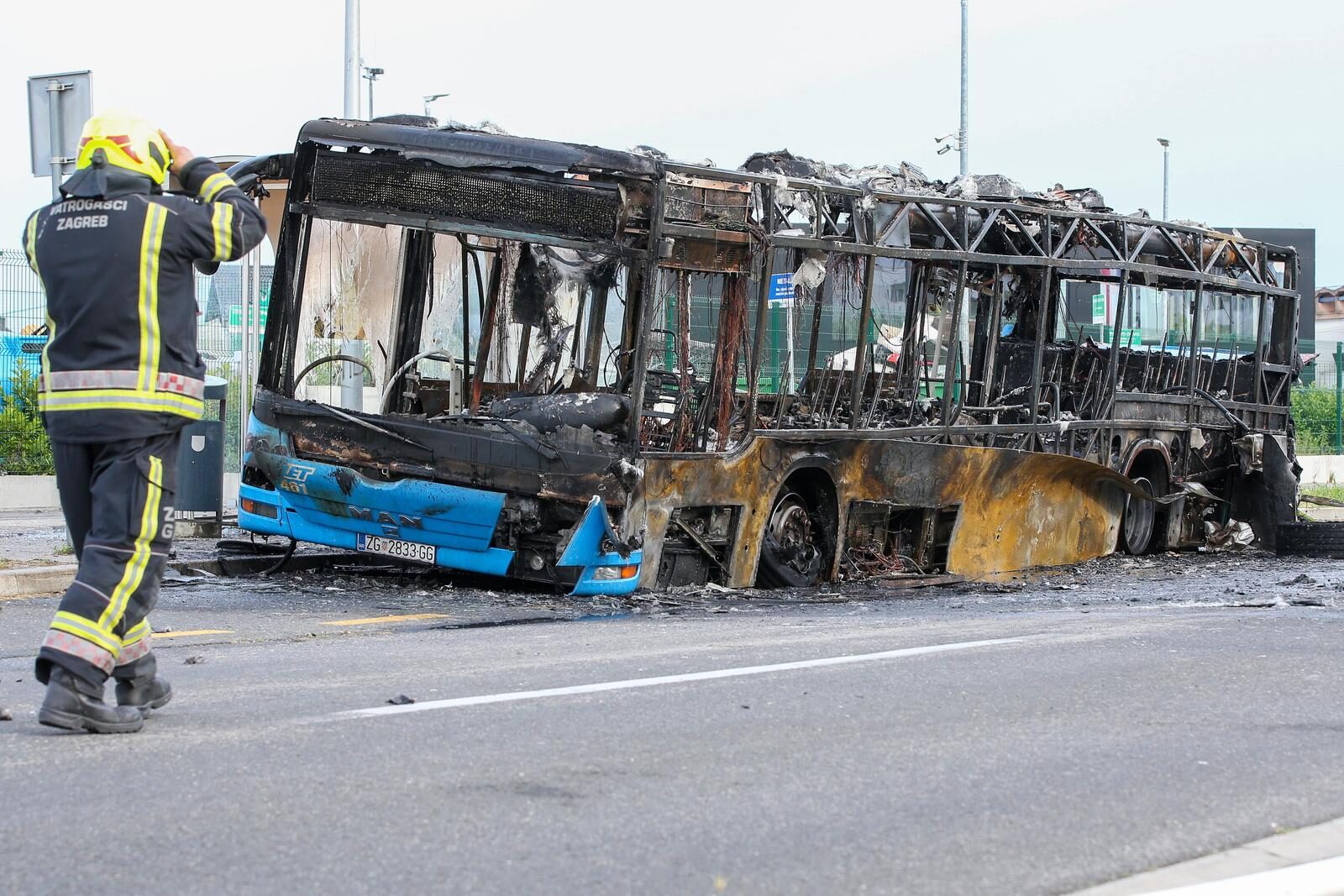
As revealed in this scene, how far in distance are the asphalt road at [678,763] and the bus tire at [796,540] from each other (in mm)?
3544

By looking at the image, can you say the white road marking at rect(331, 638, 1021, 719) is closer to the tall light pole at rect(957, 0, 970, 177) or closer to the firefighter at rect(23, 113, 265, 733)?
the firefighter at rect(23, 113, 265, 733)

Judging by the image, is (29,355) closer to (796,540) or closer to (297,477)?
(297,477)

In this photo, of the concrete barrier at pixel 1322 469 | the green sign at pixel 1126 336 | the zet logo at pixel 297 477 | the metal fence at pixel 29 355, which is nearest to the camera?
the zet logo at pixel 297 477

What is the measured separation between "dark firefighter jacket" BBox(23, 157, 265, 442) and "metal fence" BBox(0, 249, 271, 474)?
13.4m

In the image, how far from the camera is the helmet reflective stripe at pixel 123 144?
16.8ft

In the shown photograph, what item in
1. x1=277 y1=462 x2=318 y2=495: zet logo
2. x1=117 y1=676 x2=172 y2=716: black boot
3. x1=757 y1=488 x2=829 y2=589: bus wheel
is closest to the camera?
x1=117 y1=676 x2=172 y2=716: black boot

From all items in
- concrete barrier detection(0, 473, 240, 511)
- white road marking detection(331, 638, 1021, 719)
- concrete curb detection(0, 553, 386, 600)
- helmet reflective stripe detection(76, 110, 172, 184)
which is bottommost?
concrete barrier detection(0, 473, 240, 511)

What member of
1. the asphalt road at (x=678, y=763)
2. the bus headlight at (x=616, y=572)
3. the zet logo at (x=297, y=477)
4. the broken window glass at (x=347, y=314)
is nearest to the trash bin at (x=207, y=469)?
the broken window glass at (x=347, y=314)

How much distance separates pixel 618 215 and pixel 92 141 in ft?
19.0

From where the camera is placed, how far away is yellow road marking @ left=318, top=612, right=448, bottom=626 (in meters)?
9.11

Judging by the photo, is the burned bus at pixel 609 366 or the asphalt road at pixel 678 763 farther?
the burned bus at pixel 609 366

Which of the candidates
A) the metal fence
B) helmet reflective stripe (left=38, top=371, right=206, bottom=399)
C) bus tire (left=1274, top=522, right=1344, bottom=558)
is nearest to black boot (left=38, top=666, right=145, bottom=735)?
helmet reflective stripe (left=38, top=371, right=206, bottom=399)

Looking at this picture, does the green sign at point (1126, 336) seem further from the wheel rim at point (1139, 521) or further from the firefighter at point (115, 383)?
the firefighter at point (115, 383)

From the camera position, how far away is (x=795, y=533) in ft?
40.6
